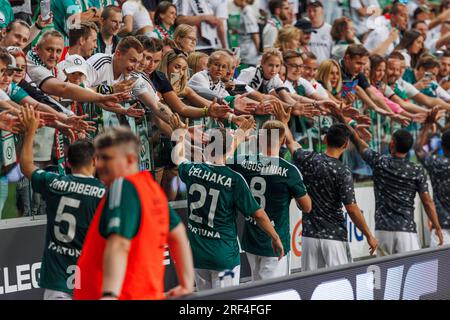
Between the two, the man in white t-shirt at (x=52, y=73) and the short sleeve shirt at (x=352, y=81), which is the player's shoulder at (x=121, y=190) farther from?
the short sleeve shirt at (x=352, y=81)

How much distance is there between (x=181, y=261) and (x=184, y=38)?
16.2 ft

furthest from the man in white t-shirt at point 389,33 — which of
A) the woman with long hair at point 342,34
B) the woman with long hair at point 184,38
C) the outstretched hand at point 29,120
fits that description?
the outstretched hand at point 29,120

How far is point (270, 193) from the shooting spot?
7.82 meters

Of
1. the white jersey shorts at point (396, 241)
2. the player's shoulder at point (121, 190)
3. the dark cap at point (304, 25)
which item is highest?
the dark cap at point (304, 25)

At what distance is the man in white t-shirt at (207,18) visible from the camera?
411 inches

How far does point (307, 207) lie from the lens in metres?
7.64

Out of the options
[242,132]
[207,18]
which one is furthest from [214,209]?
[207,18]

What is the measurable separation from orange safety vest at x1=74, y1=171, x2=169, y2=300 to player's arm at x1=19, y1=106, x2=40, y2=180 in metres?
1.71

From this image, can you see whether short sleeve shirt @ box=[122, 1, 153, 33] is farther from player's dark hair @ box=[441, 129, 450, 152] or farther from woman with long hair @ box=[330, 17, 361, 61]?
player's dark hair @ box=[441, 129, 450, 152]

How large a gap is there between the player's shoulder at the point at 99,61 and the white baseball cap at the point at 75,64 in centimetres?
12

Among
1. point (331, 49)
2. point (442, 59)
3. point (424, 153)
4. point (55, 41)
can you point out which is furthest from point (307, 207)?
point (442, 59)

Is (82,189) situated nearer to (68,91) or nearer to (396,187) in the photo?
(68,91)
